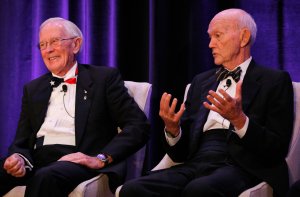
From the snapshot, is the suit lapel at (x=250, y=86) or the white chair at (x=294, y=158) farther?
the suit lapel at (x=250, y=86)

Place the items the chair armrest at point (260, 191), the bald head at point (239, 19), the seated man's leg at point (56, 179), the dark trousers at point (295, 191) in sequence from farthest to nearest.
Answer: the bald head at point (239, 19), the seated man's leg at point (56, 179), the chair armrest at point (260, 191), the dark trousers at point (295, 191)

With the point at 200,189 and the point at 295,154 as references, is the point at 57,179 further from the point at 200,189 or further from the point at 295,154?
the point at 295,154

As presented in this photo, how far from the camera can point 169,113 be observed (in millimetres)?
3178

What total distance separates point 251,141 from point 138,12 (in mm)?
1857

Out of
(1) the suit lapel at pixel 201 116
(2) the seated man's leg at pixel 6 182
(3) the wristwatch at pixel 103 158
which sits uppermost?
(1) the suit lapel at pixel 201 116

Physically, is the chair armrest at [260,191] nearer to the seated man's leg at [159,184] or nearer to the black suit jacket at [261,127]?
the black suit jacket at [261,127]

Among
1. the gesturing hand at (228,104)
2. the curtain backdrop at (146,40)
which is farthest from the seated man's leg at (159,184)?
the curtain backdrop at (146,40)

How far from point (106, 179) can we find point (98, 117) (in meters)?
0.46

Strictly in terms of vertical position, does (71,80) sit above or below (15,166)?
above

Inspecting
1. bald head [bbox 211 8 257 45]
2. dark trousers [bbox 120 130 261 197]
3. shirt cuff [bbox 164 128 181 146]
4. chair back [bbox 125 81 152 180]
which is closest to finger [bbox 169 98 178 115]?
shirt cuff [bbox 164 128 181 146]

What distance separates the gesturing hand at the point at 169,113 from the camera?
3117 millimetres

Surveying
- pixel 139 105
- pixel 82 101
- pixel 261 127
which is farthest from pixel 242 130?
pixel 82 101

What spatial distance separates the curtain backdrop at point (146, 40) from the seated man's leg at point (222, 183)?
1.29m

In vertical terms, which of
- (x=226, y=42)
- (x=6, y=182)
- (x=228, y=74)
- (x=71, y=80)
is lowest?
(x=6, y=182)
